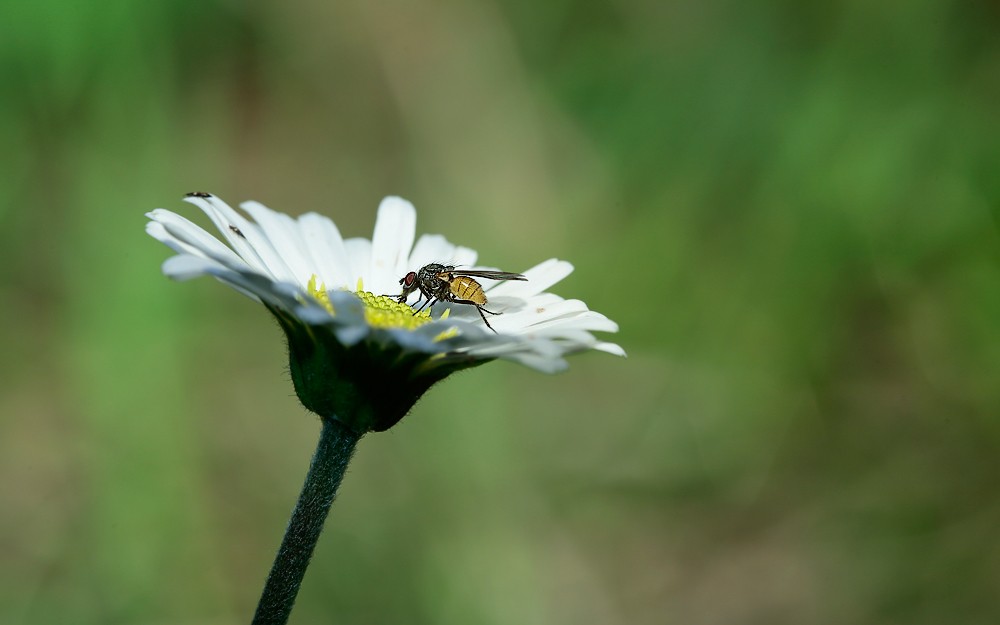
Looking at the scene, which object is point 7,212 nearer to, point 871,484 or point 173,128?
point 173,128

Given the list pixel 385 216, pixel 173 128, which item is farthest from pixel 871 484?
pixel 173 128

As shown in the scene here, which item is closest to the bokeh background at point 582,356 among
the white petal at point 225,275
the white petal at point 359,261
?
the white petal at point 359,261

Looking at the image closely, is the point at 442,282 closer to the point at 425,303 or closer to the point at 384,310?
the point at 425,303

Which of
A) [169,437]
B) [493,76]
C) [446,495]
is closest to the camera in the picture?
[169,437]

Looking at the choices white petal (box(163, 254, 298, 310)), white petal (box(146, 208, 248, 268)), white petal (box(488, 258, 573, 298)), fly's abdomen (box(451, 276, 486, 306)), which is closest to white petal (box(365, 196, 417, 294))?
fly's abdomen (box(451, 276, 486, 306))

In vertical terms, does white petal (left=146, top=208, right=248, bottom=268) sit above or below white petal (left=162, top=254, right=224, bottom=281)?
above

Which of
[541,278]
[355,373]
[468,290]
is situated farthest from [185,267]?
[541,278]

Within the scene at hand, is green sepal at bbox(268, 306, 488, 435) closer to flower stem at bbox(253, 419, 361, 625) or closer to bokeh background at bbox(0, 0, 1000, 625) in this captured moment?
flower stem at bbox(253, 419, 361, 625)
